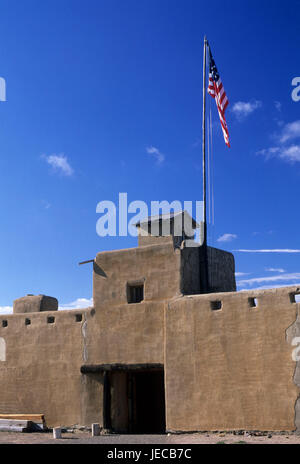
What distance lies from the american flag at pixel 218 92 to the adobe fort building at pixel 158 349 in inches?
207

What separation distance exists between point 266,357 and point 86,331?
325 inches

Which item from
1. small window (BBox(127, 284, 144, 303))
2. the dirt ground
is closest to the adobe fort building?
small window (BBox(127, 284, 144, 303))

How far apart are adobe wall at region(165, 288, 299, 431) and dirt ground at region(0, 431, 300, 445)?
0.44 m

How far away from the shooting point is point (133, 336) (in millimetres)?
20625

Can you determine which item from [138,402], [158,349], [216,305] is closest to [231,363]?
[216,305]

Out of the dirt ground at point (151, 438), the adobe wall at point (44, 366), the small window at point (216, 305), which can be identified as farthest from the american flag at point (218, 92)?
the dirt ground at point (151, 438)

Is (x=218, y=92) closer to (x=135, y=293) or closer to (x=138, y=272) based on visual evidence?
(x=138, y=272)

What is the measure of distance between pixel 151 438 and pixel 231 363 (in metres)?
4.02

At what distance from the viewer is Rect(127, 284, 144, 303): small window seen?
70.1 ft

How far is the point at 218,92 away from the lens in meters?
22.4

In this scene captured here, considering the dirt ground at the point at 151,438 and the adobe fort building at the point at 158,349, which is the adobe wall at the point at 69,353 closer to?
the adobe fort building at the point at 158,349

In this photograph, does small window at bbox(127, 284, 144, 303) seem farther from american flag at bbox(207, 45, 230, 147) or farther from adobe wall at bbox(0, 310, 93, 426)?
american flag at bbox(207, 45, 230, 147)
